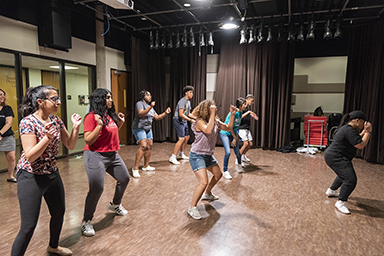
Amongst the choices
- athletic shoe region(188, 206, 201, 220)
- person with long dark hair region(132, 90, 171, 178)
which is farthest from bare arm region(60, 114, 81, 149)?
person with long dark hair region(132, 90, 171, 178)

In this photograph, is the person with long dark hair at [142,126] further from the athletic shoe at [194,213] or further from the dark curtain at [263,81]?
the dark curtain at [263,81]

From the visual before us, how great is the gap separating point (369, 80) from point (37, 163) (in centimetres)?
635

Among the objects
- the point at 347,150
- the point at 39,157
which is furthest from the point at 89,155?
the point at 347,150

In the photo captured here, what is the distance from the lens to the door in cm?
722

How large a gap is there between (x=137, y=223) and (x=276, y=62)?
224 inches

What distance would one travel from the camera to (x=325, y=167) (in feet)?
16.8

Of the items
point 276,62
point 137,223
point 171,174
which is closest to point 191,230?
point 137,223

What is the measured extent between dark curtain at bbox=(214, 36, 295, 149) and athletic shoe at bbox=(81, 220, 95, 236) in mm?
5364

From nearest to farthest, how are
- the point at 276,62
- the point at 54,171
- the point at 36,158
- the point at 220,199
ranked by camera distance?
1. the point at 36,158
2. the point at 54,171
3. the point at 220,199
4. the point at 276,62

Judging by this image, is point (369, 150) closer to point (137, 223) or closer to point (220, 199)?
point (220, 199)

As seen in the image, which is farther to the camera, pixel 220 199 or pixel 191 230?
pixel 220 199

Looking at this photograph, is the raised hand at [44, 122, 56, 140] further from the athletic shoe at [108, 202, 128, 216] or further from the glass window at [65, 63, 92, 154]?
the glass window at [65, 63, 92, 154]

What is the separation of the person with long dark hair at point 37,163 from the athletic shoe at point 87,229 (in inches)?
19.3

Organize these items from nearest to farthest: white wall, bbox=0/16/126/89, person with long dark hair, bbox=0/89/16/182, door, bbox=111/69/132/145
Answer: person with long dark hair, bbox=0/89/16/182, white wall, bbox=0/16/126/89, door, bbox=111/69/132/145
